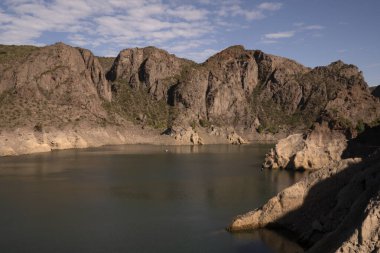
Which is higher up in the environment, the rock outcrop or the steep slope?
the steep slope

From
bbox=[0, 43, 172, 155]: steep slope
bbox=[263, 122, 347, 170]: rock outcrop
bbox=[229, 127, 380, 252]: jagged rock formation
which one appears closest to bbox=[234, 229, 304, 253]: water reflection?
bbox=[229, 127, 380, 252]: jagged rock formation

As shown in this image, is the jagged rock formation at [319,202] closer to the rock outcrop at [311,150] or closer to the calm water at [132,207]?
the calm water at [132,207]

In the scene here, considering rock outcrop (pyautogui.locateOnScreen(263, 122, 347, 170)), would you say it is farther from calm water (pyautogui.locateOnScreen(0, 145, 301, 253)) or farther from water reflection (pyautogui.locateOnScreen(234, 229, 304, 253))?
water reflection (pyautogui.locateOnScreen(234, 229, 304, 253))

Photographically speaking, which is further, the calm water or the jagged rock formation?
the calm water

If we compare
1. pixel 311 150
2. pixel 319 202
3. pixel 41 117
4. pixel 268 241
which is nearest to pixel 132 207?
pixel 268 241

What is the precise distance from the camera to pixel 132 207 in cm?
5712

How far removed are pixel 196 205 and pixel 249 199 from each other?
24.3 ft

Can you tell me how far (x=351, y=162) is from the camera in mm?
42562

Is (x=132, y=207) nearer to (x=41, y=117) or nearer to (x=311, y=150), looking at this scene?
(x=311, y=150)

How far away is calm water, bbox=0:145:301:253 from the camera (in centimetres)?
4091

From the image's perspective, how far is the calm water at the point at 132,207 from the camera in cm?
4091

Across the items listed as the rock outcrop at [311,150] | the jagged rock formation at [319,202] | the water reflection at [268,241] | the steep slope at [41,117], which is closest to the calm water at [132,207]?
the water reflection at [268,241]

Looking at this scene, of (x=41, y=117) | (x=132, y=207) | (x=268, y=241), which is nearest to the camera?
(x=268, y=241)

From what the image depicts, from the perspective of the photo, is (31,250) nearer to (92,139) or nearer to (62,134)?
(62,134)
